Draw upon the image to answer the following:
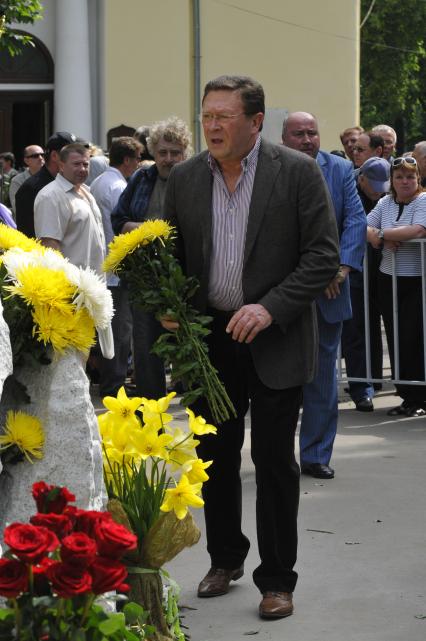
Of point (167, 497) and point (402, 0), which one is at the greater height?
point (402, 0)

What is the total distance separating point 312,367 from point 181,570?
122 centimetres

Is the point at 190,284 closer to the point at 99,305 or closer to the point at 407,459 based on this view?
the point at 99,305

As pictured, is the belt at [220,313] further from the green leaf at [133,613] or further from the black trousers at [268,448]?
the green leaf at [133,613]

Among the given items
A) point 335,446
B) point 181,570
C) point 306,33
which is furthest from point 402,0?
point 181,570

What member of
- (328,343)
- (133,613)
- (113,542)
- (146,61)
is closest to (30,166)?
(328,343)

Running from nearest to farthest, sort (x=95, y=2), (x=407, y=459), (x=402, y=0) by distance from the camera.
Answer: (x=407, y=459)
(x=95, y=2)
(x=402, y=0)

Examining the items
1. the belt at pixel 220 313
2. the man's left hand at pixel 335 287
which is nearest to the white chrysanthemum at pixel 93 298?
the belt at pixel 220 313

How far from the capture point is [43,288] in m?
3.95

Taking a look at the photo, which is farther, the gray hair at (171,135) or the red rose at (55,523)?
the gray hair at (171,135)

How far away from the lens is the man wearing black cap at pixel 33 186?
386 inches

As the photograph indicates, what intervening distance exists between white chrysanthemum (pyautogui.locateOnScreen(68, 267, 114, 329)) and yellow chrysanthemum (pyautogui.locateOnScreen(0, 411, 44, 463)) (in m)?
0.36

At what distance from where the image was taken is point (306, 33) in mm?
26938

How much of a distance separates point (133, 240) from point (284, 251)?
0.58 meters

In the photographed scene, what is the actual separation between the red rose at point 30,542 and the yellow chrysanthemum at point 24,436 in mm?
834
